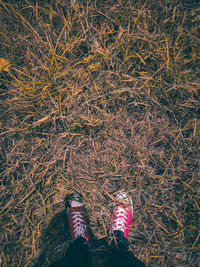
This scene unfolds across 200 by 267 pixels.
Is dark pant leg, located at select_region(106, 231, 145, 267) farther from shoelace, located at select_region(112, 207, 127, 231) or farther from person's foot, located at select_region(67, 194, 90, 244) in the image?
person's foot, located at select_region(67, 194, 90, 244)

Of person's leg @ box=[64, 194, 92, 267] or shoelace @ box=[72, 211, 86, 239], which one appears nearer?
person's leg @ box=[64, 194, 92, 267]

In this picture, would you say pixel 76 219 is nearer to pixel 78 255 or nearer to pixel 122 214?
pixel 78 255

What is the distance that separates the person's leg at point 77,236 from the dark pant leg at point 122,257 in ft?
0.82

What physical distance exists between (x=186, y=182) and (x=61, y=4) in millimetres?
2258

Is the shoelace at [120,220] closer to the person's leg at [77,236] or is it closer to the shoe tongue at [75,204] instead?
the person's leg at [77,236]

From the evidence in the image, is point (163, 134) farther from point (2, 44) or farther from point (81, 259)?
point (2, 44)

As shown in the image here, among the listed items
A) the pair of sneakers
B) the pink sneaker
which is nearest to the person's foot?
the pair of sneakers

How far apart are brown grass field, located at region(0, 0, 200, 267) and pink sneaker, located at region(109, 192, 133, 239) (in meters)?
0.07

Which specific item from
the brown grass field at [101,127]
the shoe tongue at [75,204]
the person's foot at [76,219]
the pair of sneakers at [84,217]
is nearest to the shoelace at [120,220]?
the pair of sneakers at [84,217]

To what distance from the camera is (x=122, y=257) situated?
1434mm

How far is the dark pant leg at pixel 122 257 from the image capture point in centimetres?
142

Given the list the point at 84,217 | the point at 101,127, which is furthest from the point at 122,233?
the point at 101,127

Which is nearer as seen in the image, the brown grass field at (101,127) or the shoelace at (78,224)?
the brown grass field at (101,127)

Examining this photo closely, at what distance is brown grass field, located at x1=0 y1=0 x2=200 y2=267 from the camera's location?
1.53 m
